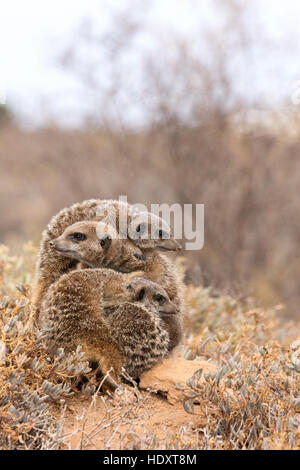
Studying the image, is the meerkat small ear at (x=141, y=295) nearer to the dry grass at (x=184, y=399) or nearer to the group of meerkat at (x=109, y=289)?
the group of meerkat at (x=109, y=289)

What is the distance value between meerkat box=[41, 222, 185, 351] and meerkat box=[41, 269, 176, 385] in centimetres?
28

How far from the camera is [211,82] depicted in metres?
11.1

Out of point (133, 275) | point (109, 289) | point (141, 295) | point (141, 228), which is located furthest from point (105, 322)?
point (141, 228)

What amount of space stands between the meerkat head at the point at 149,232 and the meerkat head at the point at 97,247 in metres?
0.16

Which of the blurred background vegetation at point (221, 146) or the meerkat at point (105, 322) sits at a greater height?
the blurred background vegetation at point (221, 146)

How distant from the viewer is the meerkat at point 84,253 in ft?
14.7

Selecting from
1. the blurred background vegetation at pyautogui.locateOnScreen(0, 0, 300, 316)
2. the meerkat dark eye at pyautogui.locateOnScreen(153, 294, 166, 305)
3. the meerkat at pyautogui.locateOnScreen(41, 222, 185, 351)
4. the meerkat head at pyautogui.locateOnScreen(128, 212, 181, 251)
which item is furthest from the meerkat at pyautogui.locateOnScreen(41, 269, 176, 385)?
the blurred background vegetation at pyautogui.locateOnScreen(0, 0, 300, 316)

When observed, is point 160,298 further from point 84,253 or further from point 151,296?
point 84,253

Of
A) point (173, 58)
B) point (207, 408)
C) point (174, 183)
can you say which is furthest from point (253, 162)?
point (207, 408)

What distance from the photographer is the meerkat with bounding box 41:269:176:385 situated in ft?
12.8

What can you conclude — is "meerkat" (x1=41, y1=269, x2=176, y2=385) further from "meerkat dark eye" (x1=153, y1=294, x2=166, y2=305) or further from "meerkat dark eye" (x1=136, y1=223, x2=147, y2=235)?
"meerkat dark eye" (x1=136, y1=223, x2=147, y2=235)

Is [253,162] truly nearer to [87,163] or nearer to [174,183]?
[174,183]

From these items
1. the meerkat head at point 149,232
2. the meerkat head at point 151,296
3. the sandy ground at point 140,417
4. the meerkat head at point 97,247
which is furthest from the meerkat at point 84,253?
the sandy ground at point 140,417

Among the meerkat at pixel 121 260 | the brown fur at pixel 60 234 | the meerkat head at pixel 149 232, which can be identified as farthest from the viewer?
the meerkat head at pixel 149 232
